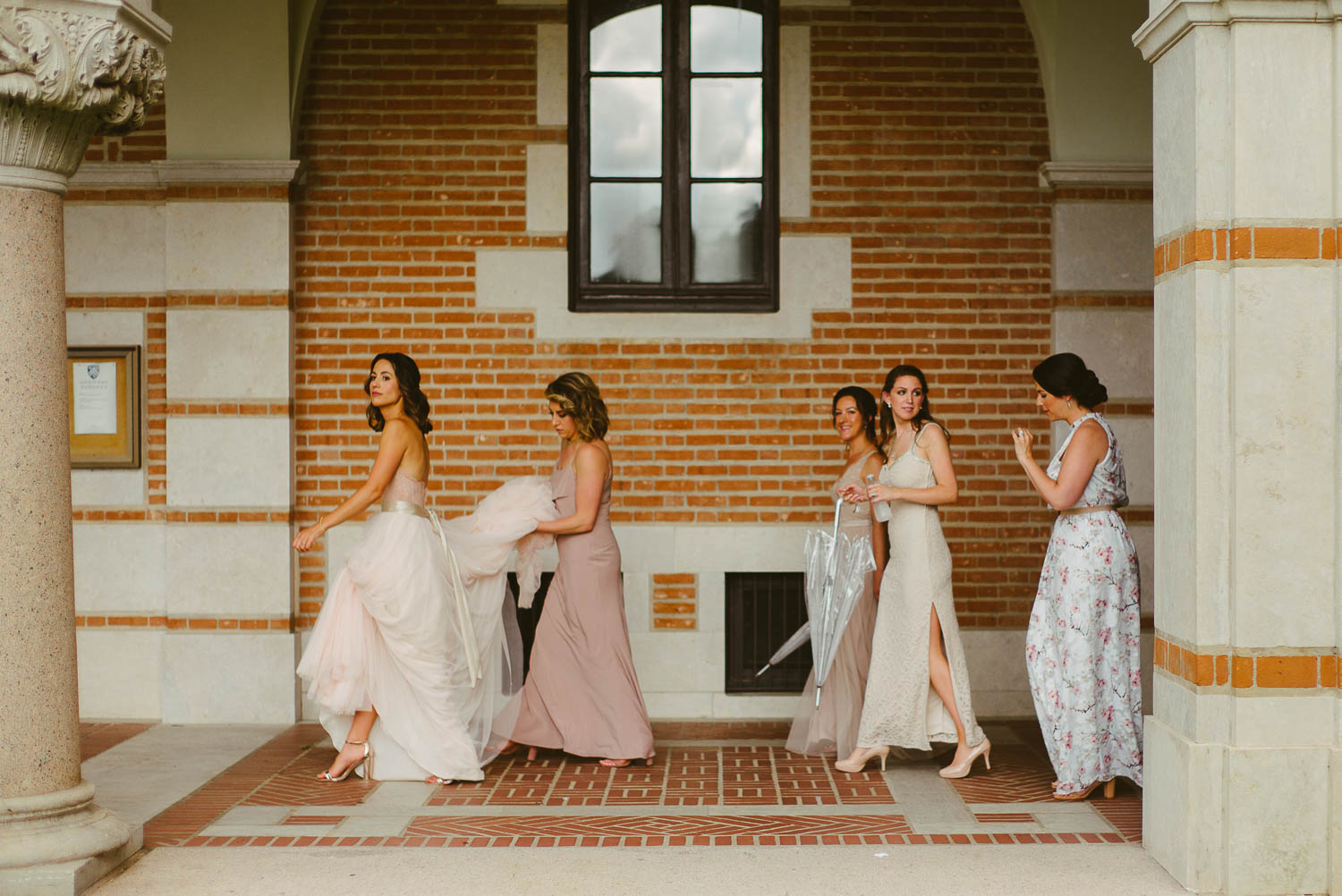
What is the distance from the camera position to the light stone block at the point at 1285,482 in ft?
15.7

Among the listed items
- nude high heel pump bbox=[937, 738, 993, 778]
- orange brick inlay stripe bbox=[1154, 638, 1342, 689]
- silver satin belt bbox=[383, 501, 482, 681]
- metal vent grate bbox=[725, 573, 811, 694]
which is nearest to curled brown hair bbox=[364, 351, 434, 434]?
silver satin belt bbox=[383, 501, 482, 681]

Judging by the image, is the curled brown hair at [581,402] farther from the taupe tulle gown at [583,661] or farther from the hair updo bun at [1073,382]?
the hair updo bun at [1073,382]

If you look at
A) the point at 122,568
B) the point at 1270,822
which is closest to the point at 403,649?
the point at 122,568

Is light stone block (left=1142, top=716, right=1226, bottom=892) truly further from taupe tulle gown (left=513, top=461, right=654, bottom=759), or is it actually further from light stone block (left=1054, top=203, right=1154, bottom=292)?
light stone block (left=1054, top=203, right=1154, bottom=292)

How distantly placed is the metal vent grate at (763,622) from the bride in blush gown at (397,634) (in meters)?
2.02

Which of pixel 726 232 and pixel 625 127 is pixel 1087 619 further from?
pixel 625 127

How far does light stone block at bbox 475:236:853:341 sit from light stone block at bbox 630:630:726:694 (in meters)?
1.86

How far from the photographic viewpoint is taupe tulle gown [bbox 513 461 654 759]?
6.82 m

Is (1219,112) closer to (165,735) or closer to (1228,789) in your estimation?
(1228,789)

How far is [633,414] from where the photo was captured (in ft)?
26.7

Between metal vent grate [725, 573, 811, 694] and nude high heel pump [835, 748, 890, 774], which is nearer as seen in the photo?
nude high heel pump [835, 748, 890, 774]

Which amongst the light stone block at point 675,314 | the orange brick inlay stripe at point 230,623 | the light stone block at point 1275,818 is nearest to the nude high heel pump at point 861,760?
the light stone block at point 1275,818

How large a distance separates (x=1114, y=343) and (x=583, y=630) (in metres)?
3.68

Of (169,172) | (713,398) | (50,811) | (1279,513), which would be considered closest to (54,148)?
(50,811)
